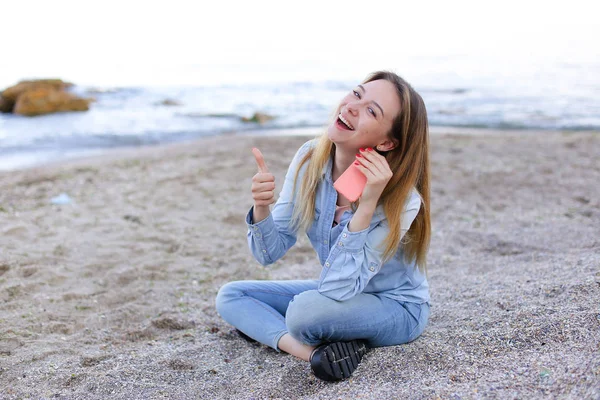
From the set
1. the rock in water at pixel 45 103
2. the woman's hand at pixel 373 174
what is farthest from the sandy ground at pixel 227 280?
the rock in water at pixel 45 103

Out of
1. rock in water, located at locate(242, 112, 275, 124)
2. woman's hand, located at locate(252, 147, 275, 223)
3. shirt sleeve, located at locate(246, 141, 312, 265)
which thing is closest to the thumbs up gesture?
woman's hand, located at locate(252, 147, 275, 223)

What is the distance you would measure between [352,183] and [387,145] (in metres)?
0.28

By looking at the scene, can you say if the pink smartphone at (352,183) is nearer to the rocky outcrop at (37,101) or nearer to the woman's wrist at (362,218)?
the woman's wrist at (362,218)

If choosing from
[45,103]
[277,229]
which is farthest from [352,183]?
[45,103]

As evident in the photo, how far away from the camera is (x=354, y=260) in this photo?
2.46 m

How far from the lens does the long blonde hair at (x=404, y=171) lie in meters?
2.53

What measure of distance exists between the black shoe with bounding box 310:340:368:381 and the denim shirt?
0.73 ft

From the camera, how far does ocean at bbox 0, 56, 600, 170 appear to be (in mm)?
10664

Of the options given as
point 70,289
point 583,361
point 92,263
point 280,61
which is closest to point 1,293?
point 70,289

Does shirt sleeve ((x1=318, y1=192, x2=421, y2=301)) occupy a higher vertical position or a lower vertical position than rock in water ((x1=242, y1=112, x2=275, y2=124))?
higher

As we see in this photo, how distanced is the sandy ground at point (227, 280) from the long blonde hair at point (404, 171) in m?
0.49

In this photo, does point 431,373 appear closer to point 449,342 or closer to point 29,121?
point 449,342

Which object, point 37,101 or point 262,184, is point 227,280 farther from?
point 37,101

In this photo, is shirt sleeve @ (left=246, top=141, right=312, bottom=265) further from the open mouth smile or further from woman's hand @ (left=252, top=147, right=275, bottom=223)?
the open mouth smile
